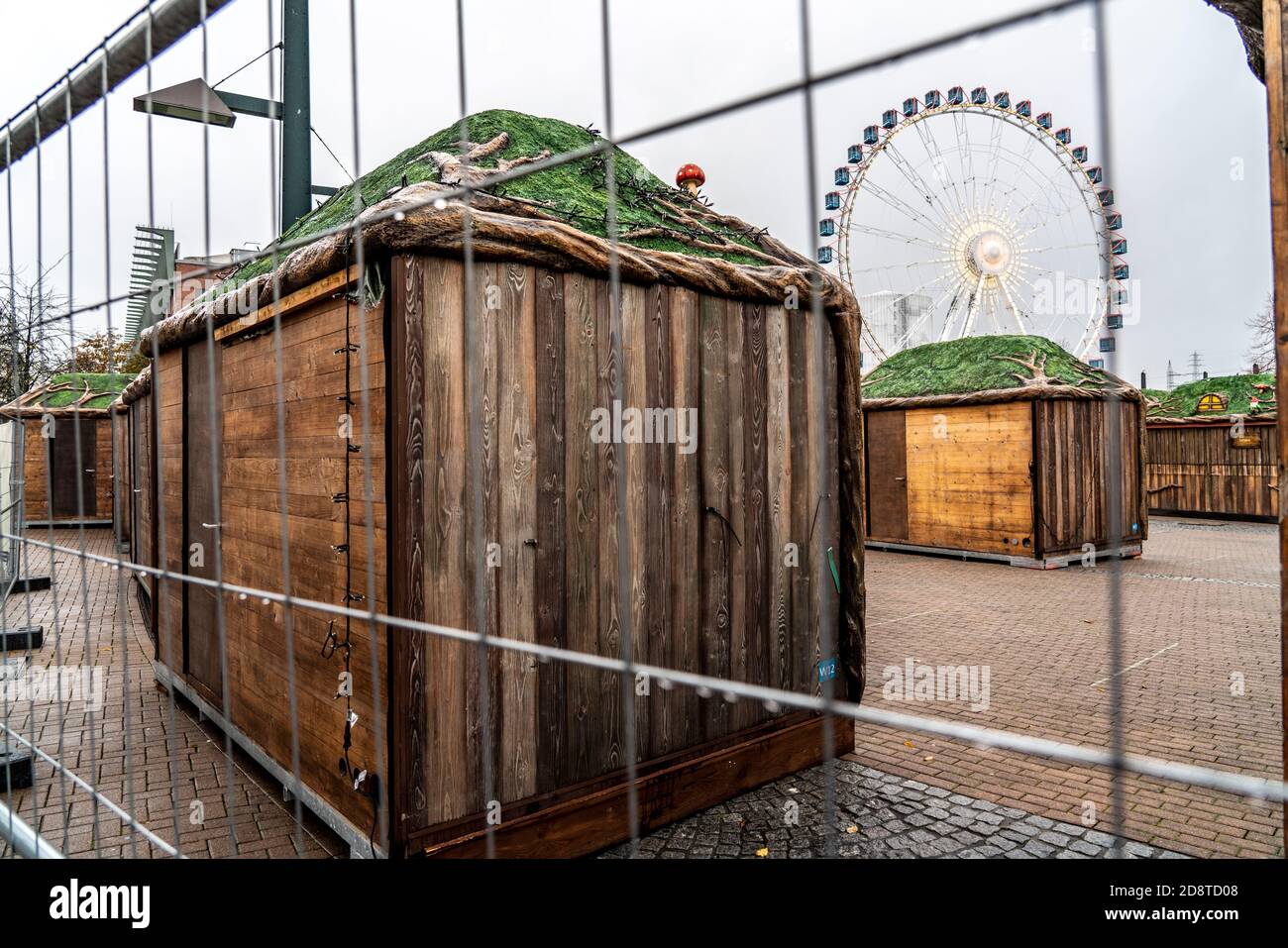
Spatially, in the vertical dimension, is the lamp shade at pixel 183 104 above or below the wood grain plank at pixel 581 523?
above

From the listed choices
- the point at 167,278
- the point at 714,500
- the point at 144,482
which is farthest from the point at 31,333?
the point at 144,482

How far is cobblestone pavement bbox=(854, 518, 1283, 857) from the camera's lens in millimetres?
4051

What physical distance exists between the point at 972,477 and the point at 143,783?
37.6 ft

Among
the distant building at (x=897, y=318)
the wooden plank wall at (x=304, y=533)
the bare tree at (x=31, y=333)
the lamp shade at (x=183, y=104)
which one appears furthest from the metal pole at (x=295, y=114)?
the distant building at (x=897, y=318)

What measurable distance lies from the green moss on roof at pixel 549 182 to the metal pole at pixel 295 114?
3.61 m

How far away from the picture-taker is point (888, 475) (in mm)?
13727

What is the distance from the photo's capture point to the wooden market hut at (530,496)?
3088 millimetres

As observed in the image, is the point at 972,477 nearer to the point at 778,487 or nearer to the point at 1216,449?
the point at 778,487

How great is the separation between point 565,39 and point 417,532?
6.19 feet

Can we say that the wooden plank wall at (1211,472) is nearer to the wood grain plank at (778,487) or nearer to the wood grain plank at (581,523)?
the wood grain plank at (778,487)

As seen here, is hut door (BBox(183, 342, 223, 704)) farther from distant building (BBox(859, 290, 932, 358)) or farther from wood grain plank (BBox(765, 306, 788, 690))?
distant building (BBox(859, 290, 932, 358))

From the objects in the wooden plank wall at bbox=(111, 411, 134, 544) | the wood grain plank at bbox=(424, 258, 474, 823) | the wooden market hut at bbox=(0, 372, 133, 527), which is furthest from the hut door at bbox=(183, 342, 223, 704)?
the wooden market hut at bbox=(0, 372, 133, 527)
